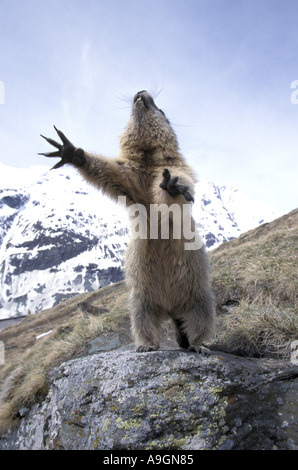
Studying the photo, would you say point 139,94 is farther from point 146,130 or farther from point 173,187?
point 173,187

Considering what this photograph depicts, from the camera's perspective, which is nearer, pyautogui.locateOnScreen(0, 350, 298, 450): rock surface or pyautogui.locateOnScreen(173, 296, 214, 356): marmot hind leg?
pyautogui.locateOnScreen(0, 350, 298, 450): rock surface

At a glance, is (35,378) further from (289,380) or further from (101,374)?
(289,380)

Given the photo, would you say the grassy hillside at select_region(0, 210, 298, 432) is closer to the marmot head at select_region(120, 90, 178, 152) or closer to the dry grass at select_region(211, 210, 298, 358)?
the dry grass at select_region(211, 210, 298, 358)

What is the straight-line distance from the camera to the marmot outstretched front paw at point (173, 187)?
4.09 meters

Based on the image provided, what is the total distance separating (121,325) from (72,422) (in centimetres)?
532

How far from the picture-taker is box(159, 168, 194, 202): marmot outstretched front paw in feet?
13.4

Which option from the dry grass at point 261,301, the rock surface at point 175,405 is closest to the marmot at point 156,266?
the rock surface at point 175,405

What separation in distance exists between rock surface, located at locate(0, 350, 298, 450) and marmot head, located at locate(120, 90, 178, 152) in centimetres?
351

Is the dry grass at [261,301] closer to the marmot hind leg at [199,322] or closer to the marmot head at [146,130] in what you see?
the marmot hind leg at [199,322]

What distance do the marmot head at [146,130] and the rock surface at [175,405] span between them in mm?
3507

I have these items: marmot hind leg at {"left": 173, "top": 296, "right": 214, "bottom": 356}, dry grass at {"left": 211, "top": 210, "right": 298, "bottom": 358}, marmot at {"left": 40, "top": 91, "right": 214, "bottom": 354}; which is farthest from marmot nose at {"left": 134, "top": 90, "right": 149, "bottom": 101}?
dry grass at {"left": 211, "top": 210, "right": 298, "bottom": 358}

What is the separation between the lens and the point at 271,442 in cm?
322

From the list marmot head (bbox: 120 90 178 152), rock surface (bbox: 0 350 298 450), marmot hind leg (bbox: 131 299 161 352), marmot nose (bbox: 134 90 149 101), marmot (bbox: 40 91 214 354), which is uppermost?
marmot nose (bbox: 134 90 149 101)
